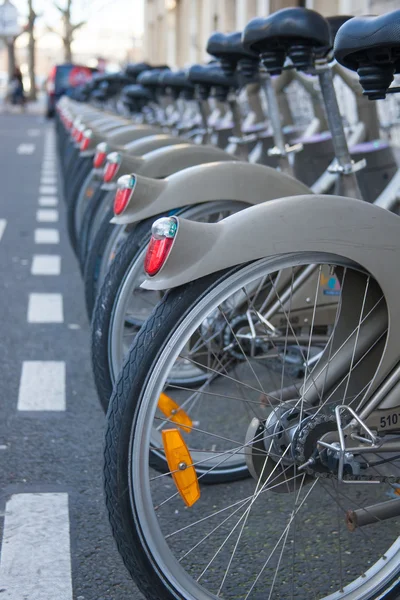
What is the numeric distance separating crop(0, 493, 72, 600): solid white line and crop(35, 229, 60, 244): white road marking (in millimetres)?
5259

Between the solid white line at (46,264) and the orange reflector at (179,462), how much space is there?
4.66m

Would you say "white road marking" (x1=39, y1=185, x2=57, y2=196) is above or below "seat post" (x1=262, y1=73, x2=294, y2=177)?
below

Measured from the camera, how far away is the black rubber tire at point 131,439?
2150 millimetres

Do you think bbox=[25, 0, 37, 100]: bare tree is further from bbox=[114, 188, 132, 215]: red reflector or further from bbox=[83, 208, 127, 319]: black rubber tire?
bbox=[114, 188, 132, 215]: red reflector

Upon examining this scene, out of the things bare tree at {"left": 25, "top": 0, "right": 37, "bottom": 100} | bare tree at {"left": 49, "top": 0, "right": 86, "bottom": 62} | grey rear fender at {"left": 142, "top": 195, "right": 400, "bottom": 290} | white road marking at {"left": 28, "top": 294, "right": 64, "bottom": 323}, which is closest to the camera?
grey rear fender at {"left": 142, "top": 195, "right": 400, "bottom": 290}

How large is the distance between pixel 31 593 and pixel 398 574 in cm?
81

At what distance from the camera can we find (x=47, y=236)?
8500mm

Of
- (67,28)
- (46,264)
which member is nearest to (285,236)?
(46,264)

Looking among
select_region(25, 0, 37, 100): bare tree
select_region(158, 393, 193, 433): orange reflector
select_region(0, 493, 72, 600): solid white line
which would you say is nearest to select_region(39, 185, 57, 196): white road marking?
select_region(0, 493, 72, 600): solid white line

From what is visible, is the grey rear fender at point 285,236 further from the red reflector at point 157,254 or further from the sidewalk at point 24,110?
the sidewalk at point 24,110

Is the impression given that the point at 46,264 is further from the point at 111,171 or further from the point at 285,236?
the point at 285,236

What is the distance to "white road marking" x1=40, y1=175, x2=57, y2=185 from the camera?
1323cm

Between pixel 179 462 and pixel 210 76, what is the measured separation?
306 centimetres

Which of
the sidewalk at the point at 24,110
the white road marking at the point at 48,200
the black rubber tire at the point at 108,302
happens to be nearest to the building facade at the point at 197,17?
the white road marking at the point at 48,200
